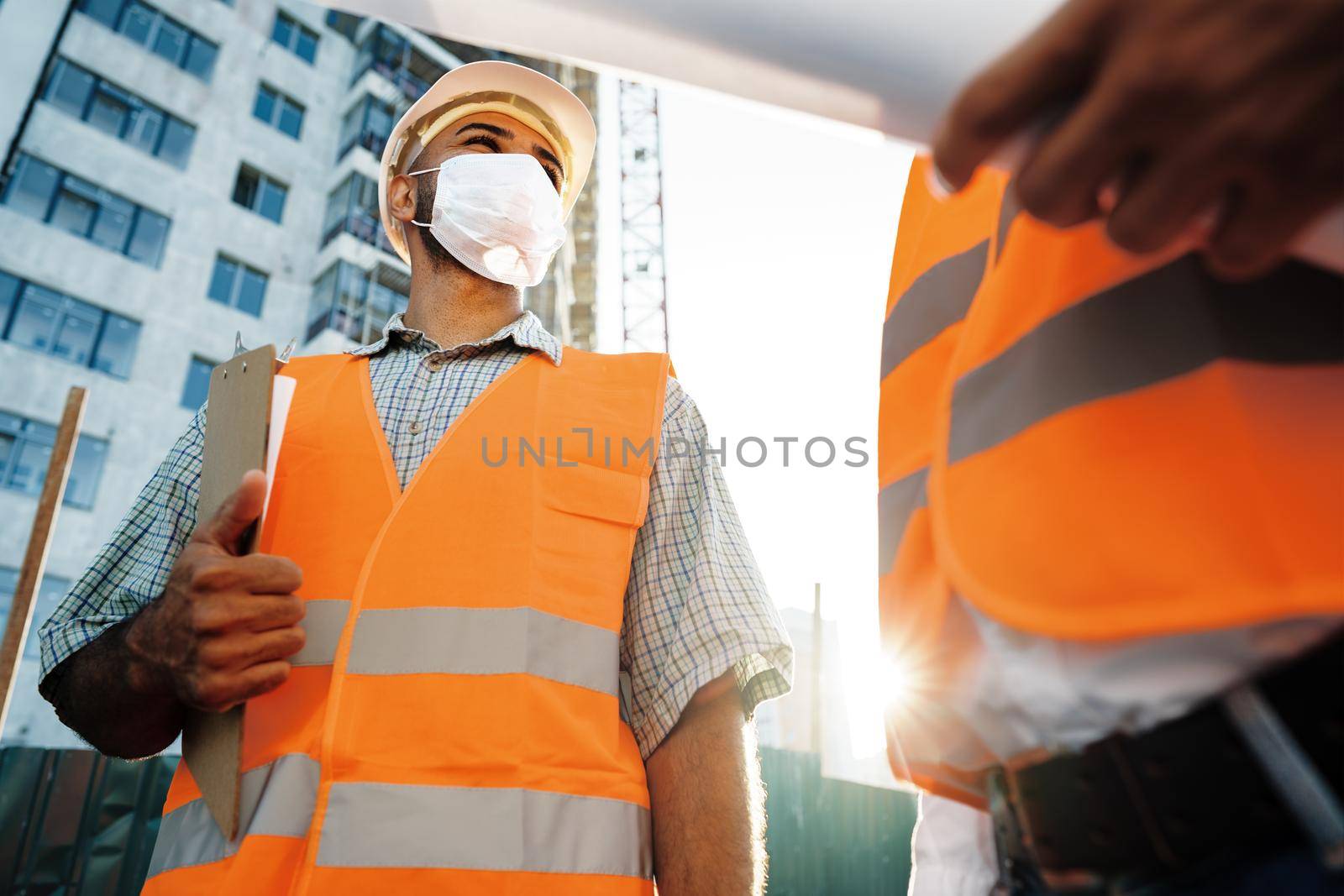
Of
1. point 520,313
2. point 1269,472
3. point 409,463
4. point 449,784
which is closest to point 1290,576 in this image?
point 1269,472

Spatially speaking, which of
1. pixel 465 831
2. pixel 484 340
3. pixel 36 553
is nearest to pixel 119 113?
pixel 36 553

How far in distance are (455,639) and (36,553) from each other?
14.0 feet

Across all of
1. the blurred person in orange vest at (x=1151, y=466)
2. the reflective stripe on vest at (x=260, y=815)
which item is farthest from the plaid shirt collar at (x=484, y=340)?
the blurred person in orange vest at (x=1151, y=466)

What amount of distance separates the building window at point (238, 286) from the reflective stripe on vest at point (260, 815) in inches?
816

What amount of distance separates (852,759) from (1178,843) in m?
52.6

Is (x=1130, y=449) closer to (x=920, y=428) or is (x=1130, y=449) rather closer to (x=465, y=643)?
(x=920, y=428)

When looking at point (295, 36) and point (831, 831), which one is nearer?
point (831, 831)

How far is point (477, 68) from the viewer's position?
304cm

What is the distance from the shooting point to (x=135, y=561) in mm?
2113

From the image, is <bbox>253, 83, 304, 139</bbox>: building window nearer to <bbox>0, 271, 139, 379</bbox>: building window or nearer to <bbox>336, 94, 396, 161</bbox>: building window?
<bbox>336, 94, 396, 161</bbox>: building window

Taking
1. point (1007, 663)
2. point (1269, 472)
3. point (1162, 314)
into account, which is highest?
point (1162, 314)

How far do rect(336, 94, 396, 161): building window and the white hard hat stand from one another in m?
21.8

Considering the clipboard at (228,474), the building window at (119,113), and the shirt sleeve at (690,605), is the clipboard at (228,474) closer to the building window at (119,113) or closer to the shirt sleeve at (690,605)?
the shirt sleeve at (690,605)

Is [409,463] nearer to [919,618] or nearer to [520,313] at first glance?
[520,313]
